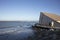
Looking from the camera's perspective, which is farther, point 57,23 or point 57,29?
point 57,23

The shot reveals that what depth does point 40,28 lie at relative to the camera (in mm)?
48125

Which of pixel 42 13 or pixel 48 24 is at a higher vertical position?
pixel 42 13

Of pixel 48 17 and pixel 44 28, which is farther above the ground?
pixel 48 17

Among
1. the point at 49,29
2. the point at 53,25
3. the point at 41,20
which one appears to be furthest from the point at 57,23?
the point at 41,20

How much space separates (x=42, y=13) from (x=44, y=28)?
10.8 metres

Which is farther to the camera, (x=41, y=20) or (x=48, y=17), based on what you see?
(x=41, y=20)

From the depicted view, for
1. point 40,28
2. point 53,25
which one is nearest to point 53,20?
point 53,25

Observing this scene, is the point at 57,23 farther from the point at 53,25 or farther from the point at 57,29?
the point at 57,29

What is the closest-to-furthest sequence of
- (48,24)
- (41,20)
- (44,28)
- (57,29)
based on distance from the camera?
(57,29), (44,28), (48,24), (41,20)

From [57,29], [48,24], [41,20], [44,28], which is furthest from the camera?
[41,20]

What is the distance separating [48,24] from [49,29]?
5.57 m

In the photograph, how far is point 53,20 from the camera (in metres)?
48.1

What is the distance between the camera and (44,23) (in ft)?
171

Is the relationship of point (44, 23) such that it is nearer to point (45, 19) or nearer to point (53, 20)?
point (45, 19)
